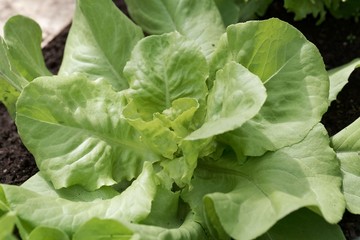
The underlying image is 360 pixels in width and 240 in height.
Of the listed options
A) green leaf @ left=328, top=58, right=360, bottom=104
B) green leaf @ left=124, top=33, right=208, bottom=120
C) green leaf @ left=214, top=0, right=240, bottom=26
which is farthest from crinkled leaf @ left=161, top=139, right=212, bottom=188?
green leaf @ left=214, top=0, right=240, bottom=26

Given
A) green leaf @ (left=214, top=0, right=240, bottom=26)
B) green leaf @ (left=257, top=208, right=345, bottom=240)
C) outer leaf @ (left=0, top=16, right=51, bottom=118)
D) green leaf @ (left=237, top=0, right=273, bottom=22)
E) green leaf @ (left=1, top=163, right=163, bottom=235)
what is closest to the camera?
green leaf @ (left=1, top=163, right=163, bottom=235)

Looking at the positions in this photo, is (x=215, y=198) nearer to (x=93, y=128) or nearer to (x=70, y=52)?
(x=93, y=128)

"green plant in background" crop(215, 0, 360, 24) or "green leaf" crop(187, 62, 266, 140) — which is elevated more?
"green leaf" crop(187, 62, 266, 140)

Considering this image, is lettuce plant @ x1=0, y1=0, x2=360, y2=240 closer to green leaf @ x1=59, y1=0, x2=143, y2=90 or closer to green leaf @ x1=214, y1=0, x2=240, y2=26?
green leaf @ x1=59, y1=0, x2=143, y2=90

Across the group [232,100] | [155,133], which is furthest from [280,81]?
[155,133]

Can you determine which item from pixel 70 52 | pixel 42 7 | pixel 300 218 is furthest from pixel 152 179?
Answer: pixel 42 7
